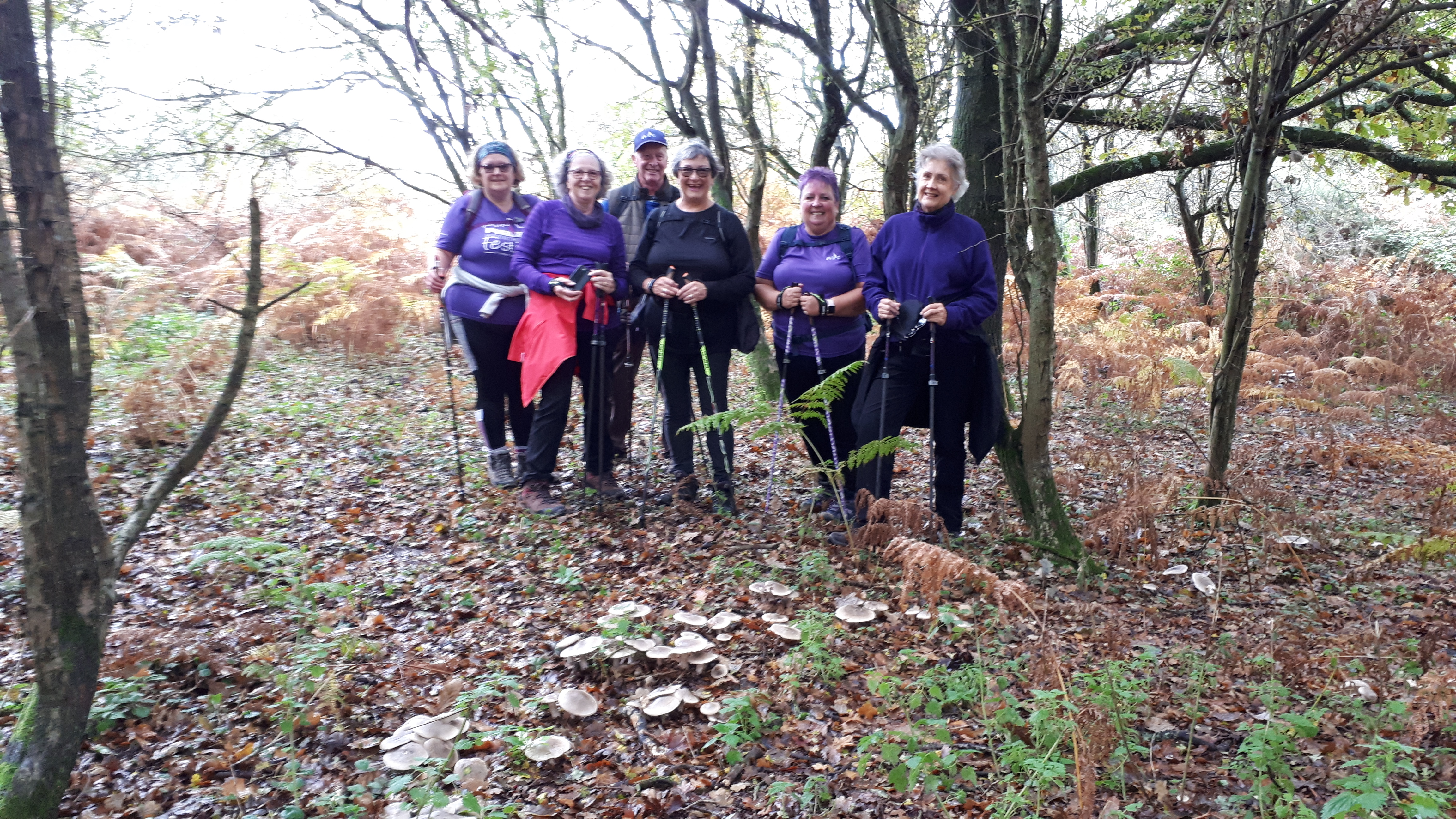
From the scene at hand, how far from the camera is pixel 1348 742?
2.92 metres

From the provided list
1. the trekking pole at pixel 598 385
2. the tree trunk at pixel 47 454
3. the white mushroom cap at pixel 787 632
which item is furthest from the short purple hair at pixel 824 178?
the tree trunk at pixel 47 454

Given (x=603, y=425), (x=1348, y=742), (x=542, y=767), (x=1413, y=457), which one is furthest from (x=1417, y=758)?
(x=603, y=425)

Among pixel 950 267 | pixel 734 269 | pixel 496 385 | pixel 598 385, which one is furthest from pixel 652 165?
pixel 950 267

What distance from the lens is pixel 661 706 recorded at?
3260 mm

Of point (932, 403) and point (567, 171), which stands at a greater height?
point (567, 171)

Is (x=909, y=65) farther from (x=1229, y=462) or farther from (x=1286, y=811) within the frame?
(x=1286, y=811)

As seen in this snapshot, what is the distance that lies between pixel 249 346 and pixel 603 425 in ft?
9.60

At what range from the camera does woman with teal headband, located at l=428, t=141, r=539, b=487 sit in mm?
5551

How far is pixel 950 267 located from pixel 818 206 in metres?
0.94

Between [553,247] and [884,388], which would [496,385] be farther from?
[884,388]

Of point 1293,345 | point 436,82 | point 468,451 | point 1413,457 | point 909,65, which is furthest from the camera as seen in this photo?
point 1293,345

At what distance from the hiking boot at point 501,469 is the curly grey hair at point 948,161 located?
346 centimetres

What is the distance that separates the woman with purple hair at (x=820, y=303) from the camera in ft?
16.7

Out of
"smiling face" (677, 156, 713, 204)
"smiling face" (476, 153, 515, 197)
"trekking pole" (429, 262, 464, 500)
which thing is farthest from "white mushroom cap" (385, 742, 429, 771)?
"smiling face" (476, 153, 515, 197)
